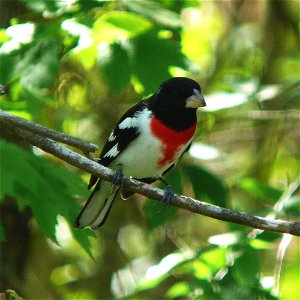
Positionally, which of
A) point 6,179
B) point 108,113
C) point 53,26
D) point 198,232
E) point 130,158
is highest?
point 53,26

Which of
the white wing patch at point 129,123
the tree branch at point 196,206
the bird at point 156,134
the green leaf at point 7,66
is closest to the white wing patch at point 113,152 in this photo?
the bird at point 156,134

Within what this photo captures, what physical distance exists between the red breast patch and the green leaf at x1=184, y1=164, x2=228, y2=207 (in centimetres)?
44

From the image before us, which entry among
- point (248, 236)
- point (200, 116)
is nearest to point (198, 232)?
point (200, 116)

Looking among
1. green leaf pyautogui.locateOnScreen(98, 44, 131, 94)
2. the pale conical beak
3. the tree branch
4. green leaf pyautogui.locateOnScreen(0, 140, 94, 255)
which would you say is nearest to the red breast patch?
the pale conical beak

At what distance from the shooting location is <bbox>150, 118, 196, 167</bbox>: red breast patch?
3.29 meters

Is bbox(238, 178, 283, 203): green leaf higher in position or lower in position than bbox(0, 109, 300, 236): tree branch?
lower

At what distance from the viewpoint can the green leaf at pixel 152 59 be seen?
10.6 feet

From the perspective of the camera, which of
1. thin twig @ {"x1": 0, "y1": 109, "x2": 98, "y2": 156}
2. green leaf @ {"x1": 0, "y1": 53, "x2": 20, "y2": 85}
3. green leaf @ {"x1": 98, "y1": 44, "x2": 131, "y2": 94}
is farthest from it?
green leaf @ {"x1": 98, "y1": 44, "x2": 131, "y2": 94}

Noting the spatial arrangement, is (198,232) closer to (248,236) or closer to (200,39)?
(200,39)

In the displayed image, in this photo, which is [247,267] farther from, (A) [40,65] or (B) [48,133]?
(A) [40,65]

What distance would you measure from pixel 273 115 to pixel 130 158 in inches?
65.8

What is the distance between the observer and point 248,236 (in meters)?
3.24

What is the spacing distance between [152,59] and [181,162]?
0.83 metres

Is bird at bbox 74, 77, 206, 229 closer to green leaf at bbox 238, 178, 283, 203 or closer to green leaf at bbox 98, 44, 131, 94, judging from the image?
green leaf at bbox 98, 44, 131, 94
